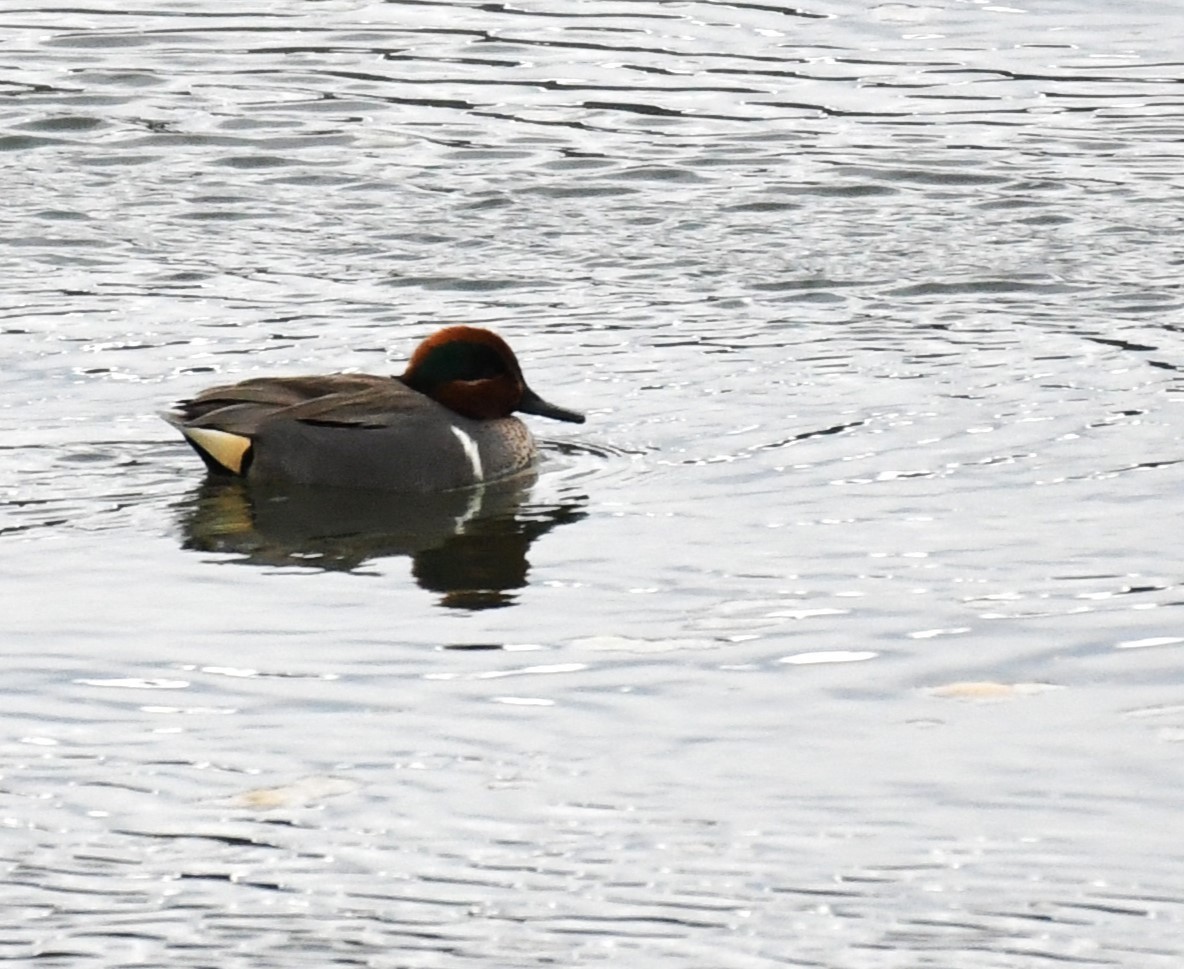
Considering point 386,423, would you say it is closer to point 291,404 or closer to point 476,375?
point 291,404

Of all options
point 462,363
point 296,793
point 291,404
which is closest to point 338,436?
point 291,404

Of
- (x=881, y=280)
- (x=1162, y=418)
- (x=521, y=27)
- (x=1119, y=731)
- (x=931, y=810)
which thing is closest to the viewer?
(x=931, y=810)

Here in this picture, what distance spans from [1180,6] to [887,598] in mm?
13126

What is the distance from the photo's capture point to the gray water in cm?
655

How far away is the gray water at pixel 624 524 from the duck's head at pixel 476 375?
39cm

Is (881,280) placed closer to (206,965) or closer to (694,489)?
(694,489)

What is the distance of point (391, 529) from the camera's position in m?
10.5

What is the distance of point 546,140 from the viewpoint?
56.7 ft

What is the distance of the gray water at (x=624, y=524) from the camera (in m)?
6.55

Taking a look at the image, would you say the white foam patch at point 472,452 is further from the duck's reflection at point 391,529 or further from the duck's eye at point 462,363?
the duck's eye at point 462,363

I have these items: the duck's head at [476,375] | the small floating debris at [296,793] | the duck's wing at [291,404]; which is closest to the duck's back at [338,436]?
the duck's wing at [291,404]

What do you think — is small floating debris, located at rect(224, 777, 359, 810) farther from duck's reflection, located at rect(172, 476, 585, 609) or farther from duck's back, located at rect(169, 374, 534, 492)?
duck's back, located at rect(169, 374, 534, 492)

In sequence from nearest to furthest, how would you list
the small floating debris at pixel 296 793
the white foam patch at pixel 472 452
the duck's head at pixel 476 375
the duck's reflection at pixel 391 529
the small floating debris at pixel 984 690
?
the small floating debris at pixel 296 793, the small floating debris at pixel 984 690, the duck's reflection at pixel 391 529, the white foam patch at pixel 472 452, the duck's head at pixel 476 375

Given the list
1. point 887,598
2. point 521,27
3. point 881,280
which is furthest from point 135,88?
point 887,598
